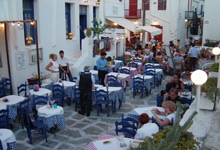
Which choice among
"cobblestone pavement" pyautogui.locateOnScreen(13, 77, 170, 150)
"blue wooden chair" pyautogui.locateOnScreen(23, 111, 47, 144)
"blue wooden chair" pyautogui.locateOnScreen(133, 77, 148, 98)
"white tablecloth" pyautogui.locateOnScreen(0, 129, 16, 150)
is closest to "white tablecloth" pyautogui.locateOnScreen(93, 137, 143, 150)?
"cobblestone pavement" pyautogui.locateOnScreen(13, 77, 170, 150)

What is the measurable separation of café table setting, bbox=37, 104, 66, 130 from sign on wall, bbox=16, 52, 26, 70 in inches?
185

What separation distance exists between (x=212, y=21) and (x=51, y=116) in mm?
22017

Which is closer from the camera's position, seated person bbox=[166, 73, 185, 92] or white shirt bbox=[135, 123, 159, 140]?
white shirt bbox=[135, 123, 159, 140]

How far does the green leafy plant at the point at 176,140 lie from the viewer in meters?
3.14

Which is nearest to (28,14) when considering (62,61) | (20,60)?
(20,60)

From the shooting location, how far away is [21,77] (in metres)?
12.5

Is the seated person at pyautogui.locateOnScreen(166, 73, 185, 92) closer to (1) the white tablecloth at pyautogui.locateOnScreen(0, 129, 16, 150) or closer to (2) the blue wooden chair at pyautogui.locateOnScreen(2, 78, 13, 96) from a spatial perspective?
(1) the white tablecloth at pyautogui.locateOnScreen(0, 129, 16, 150)

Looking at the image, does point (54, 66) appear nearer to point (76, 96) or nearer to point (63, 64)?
point (63, 64)

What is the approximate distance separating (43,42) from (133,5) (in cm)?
1725

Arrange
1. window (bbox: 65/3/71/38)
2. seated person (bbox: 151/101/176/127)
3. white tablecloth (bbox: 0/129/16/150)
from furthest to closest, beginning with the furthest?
window (bbox: 65/3/71/38)
seated person (bbox: 151/101/176/127)
white tablecloth (bbox: 0/129/16/150)

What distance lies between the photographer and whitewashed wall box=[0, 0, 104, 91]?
11852 millimetres

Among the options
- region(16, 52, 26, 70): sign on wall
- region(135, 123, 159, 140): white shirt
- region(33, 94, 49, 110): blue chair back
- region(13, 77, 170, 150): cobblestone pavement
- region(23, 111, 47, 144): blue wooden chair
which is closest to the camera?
region(135, 123, 159, 140): white shirt

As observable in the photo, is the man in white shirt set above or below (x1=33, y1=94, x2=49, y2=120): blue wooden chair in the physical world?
above

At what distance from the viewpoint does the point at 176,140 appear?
127 inches
